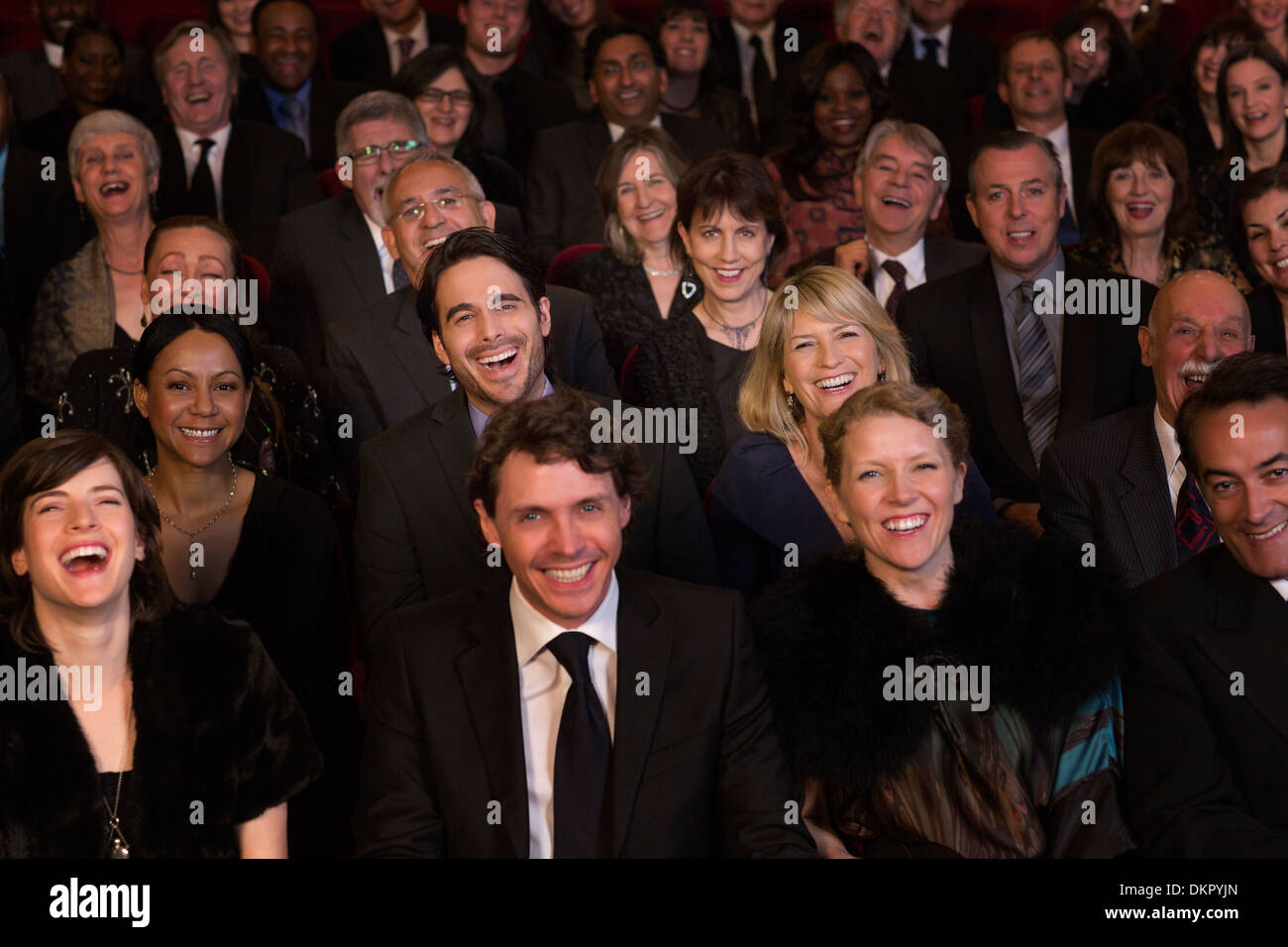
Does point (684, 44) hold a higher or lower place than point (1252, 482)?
higher

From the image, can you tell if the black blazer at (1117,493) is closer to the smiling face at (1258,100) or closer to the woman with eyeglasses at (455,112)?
the smiling face at (1258,100)

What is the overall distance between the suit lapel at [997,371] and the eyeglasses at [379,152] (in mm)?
1679

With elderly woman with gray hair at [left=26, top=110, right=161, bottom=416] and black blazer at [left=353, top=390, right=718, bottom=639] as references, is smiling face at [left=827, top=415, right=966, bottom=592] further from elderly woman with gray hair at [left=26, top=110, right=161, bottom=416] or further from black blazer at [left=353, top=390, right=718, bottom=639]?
elderly woman with gray hair at [left=26, top=110, right=161, bottom=416]

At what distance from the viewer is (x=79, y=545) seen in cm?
229

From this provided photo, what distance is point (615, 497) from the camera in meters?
2.35

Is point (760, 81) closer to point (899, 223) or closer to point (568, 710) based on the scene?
point (899, 223)

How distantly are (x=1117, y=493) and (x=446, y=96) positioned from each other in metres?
2.74

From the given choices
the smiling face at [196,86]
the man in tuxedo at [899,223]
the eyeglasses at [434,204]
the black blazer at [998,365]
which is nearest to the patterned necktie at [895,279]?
the man in tuxedo at [899,223]

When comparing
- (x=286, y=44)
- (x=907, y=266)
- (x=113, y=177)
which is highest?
(x=286, y=44)

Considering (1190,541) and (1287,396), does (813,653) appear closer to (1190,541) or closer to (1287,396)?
(1287,396)

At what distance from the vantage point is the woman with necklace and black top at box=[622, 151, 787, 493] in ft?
11.8

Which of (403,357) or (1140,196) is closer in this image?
(403,357)

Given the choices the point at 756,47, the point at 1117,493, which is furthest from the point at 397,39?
the point at 1117,493
